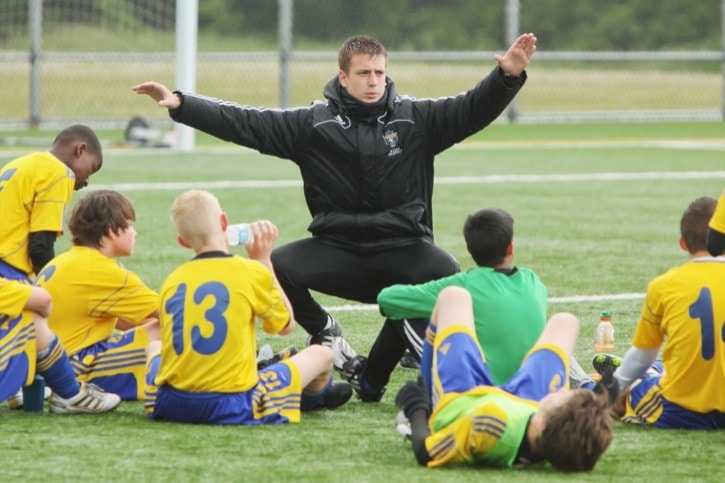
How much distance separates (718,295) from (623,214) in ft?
24.8

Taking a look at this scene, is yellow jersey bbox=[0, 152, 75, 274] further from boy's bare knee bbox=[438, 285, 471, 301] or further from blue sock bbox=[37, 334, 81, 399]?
boy's bare knee bbox=[438, 285, 471, 301]

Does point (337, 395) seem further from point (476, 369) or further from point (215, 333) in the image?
point (476, 369)

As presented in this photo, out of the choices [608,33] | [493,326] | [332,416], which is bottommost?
[332,416]

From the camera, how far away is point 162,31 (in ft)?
78.9

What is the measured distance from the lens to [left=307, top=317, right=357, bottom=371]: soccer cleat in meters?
6.45

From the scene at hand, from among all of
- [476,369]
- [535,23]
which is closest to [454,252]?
[476,369]

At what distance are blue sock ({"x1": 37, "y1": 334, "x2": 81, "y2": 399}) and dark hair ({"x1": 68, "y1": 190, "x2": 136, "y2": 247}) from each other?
19.7 inches

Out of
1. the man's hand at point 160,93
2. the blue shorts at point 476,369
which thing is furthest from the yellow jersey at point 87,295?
the blue shorts at point 476,369

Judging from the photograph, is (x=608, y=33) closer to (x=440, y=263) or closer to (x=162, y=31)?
(x=162, y=31)

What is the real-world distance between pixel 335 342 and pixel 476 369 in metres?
1.79

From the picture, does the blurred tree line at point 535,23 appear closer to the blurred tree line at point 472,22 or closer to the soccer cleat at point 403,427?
the blurred tree line at point 472,22

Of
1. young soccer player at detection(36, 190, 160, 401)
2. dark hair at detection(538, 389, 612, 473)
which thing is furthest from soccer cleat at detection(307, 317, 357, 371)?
dark hair at detection(538, 389, 612, 473)

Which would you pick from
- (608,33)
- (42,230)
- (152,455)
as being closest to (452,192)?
(42,230)

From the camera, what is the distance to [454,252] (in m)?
10.5
